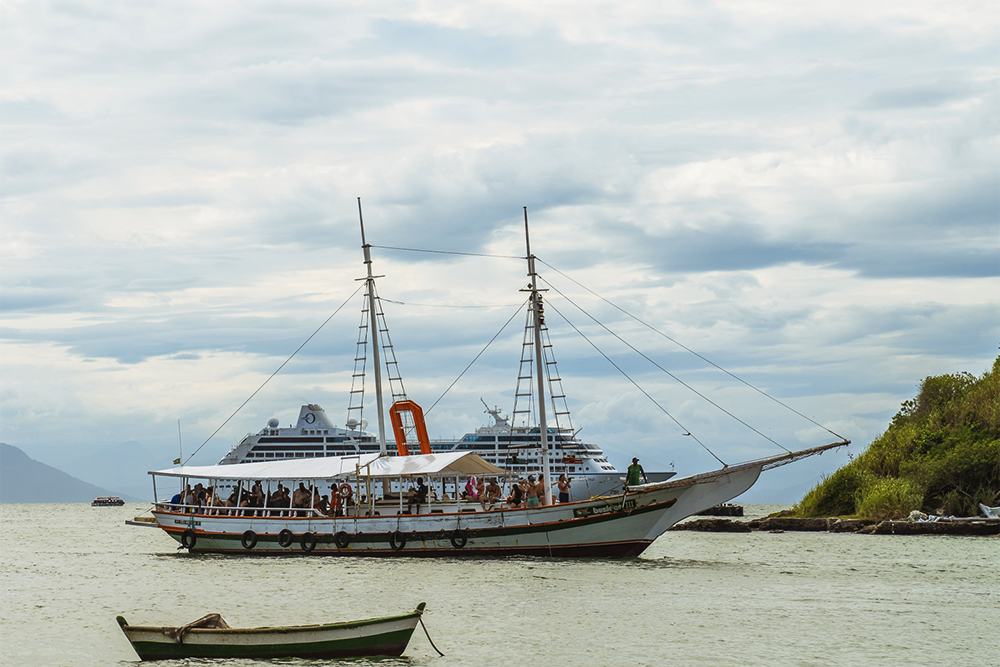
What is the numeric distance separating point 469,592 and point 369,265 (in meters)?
22.3

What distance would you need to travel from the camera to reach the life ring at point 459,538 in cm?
3375

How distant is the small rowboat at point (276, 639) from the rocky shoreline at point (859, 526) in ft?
120

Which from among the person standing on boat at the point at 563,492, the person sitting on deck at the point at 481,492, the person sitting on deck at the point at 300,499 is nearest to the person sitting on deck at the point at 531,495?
the person standing on boat at the point at 563,492

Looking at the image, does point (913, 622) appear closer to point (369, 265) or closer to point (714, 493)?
point (714, 493)

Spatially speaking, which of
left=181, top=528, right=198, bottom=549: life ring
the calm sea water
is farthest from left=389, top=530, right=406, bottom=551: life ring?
left=181, top=528, right=198, bottom=549: life ring

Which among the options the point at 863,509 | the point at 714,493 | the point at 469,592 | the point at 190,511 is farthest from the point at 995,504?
the point at 190,511

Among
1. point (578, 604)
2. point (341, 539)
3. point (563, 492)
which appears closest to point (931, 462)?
point (563, 492)

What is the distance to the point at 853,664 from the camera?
58.6 feet

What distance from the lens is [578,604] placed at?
24.0 meters

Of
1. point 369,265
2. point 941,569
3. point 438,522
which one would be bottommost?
point 941,569

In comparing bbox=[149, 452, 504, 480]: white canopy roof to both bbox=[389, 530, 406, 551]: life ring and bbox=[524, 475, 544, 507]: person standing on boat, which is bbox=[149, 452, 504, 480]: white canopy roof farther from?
bbox=[524, 475, 544, 507]: person standing on boat

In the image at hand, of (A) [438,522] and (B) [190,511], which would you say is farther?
(B) [190,511]

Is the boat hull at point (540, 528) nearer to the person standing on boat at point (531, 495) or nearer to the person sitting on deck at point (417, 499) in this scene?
the person standing on boat at point (531, 495)

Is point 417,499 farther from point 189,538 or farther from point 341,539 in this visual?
point 189,538
